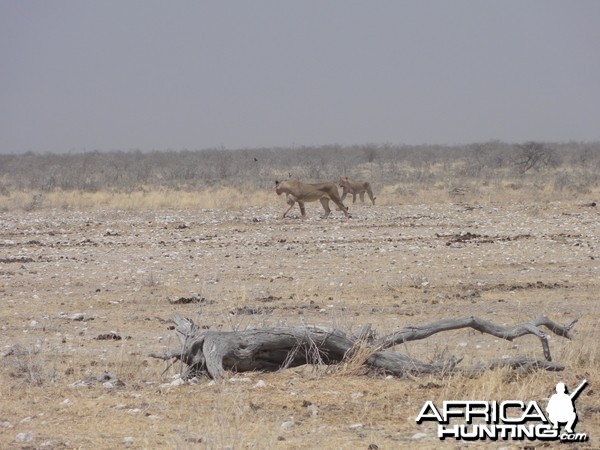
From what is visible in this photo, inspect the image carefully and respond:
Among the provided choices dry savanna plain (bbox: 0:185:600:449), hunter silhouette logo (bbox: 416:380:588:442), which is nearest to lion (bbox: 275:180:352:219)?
dry savanna plain (bbox: 0:185:600:449)

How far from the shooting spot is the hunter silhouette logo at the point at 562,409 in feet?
20.2

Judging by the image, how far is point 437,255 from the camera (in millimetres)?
17312

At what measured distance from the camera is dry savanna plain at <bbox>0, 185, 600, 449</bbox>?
659 cm

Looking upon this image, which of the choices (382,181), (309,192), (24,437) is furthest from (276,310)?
(382,181)

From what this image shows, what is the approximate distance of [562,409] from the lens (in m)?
6.32

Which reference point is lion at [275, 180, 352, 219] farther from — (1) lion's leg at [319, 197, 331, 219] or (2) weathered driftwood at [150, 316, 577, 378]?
(2) weathered driftwood at [150, 316, 577, 378]

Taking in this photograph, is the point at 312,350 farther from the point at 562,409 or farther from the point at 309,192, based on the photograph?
the point at 309,192

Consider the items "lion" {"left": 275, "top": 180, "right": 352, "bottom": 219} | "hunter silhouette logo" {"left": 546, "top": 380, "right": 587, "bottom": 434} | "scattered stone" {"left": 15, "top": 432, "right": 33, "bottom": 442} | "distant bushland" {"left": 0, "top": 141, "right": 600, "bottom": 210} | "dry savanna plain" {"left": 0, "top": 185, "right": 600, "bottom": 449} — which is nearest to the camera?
"hunter silhouette logo" {"left": 546, "top": 380, "right": 587, "bottom": 434}

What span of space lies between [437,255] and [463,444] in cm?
1149

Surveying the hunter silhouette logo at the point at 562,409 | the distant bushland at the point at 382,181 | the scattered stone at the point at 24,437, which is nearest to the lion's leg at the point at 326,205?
the distant bushland at the point at 382,181

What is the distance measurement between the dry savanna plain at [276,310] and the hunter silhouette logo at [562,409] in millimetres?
130

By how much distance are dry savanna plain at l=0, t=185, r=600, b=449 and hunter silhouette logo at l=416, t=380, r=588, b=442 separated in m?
0.10

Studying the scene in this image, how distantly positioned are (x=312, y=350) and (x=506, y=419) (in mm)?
2081

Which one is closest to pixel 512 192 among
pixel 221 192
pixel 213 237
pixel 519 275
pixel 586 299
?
pixel 221 192
